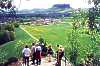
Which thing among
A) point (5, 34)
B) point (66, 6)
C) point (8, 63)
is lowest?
point (8, 63)

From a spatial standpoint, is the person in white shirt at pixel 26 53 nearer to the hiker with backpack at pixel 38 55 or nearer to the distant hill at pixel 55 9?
the hiker with backpack at pixel 38 55

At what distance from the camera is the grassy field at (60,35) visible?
41.1 feet

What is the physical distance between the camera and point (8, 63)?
1246 centimetres

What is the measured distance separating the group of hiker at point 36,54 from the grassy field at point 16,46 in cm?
17

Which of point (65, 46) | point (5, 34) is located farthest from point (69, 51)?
point (5, 34)

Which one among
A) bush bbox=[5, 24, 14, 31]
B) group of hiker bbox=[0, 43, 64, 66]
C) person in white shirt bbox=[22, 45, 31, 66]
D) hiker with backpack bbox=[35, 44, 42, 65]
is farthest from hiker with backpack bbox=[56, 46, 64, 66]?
bush bbox=[5, 24, 14, 31]

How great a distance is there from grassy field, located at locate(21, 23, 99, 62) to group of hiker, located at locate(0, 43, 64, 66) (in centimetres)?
26

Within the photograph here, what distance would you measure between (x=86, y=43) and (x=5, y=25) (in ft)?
9.15

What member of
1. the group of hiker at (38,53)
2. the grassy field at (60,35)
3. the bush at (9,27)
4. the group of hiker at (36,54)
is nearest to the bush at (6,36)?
the bush at (9,27)

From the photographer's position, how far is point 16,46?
41.2 feet

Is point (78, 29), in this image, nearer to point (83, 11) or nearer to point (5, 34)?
point (83, 11)

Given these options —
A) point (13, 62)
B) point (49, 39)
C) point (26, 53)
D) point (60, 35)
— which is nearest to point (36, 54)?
point (26, 53)

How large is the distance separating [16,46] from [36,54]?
2.58 ft

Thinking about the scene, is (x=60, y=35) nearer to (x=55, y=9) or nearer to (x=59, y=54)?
(x=59, y=54)
